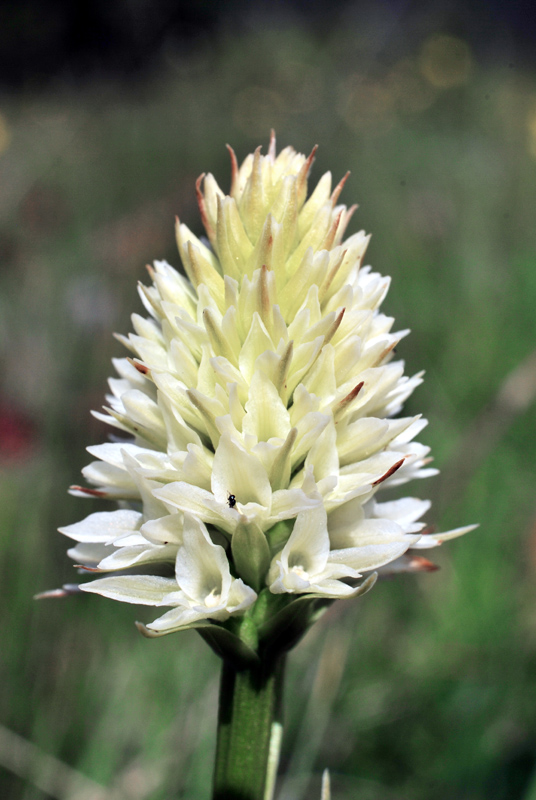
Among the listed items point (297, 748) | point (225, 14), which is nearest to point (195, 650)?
point (297, 748)

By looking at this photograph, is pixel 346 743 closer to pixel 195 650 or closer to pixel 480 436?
pixel 195 650

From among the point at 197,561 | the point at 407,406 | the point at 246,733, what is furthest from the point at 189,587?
the point at 407,406

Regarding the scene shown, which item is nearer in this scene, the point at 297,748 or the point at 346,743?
the point at 297,748

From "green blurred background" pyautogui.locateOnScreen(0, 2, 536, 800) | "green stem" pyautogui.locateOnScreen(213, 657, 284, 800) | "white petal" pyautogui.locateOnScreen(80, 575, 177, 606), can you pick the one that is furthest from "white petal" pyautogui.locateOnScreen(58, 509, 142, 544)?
"green blurred background" pyautogui.locateOnScreen(0, 2, 536, 800)

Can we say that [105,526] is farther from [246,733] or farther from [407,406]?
[407,406]

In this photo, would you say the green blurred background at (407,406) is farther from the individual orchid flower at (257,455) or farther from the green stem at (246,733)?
the individual orchid flower at (257,455)

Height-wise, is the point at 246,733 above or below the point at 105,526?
below

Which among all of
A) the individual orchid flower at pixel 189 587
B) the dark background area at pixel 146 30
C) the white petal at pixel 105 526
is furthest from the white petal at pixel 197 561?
the dark background area at pixel 146 30

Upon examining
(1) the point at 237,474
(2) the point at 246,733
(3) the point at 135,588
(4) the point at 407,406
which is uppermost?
(4) the point at 407,406
